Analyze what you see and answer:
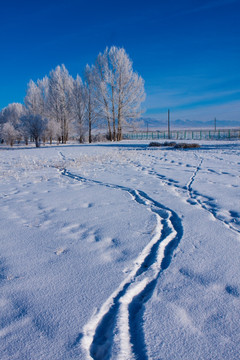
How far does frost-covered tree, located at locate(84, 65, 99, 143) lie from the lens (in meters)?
27.6

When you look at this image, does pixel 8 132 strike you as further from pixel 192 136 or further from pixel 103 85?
pixel 192 136

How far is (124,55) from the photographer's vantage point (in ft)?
83.0

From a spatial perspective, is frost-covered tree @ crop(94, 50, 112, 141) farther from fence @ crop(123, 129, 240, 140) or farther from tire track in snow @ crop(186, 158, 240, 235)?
tire track in snow @ crop(186, 158, 240, 235)

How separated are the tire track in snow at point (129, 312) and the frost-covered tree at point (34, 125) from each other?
25677 millimetres

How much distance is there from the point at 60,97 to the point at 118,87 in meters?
9.25

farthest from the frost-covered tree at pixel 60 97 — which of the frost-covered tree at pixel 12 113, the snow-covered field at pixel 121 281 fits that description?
the snow-covered field at pixel 121 281

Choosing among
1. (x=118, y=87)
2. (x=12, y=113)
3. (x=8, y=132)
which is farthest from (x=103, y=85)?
(x=12, y=113)

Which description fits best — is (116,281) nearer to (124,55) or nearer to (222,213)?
(222,213)

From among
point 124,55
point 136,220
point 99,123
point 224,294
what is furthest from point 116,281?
point 99,123

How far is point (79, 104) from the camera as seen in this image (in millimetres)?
30719

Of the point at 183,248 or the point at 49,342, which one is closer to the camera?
the point at 49,342

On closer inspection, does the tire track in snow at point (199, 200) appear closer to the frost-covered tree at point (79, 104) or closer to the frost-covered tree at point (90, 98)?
the frost-covered tree at point (90, 98)

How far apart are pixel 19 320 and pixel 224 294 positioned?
1233mm

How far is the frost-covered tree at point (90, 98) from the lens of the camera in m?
27.6
